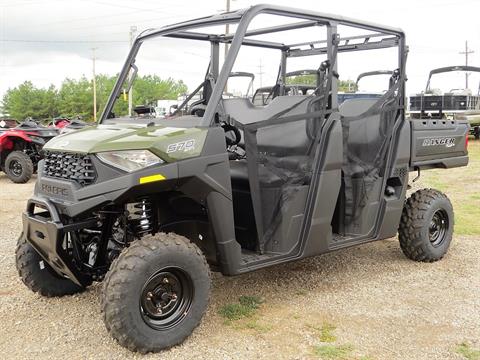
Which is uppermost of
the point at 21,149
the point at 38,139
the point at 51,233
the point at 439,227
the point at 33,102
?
the point at 33,102

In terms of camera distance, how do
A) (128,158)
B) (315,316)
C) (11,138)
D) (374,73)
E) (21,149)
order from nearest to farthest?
(128,158), (315,316), (374,73), (11,138), (21,149)

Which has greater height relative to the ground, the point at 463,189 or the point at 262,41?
the point at 262,41

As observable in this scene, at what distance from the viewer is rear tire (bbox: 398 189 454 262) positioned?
216 inches

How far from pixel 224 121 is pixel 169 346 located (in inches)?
60.9

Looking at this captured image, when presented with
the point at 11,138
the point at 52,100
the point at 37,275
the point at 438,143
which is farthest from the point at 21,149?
the point at 52,100

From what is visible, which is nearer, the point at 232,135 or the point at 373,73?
the point at 232,135

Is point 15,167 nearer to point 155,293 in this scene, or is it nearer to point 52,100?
point 155,293

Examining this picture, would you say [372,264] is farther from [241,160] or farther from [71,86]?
[71,86]

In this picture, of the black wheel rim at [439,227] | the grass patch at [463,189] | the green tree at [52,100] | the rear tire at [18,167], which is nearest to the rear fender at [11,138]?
the rear tire at [18,167]

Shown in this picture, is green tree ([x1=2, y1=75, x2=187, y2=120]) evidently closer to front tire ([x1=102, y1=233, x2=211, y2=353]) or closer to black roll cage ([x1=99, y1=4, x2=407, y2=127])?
black roll cage ([x1=99, y1=4, x2=407, y2=127])

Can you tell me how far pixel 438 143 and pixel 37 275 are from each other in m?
3.96

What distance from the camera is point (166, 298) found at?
3.65 meters

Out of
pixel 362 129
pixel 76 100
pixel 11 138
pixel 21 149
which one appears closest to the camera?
pixel 362 129

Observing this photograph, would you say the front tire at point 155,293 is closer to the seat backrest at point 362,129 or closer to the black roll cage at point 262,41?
the black roll cage at point 262,41
